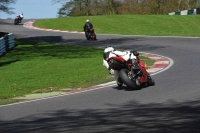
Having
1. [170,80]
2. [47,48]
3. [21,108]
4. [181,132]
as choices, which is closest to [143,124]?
[181,132]

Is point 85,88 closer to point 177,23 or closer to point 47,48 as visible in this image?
point 47,48

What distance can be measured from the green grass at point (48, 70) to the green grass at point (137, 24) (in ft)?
42.9

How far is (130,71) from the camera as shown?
12281 mm

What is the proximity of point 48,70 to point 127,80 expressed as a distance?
718cm

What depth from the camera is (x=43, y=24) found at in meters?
49.5

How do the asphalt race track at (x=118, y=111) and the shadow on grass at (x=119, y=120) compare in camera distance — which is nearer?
the shadow on grass at (x=119, y=120)

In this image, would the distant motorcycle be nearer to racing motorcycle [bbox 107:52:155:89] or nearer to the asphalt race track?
the asphalt race track

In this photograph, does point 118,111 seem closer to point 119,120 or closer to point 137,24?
point 119,120

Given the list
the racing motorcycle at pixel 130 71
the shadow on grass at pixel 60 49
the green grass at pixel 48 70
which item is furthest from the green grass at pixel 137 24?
the racing motorcycle at pixel 130 71

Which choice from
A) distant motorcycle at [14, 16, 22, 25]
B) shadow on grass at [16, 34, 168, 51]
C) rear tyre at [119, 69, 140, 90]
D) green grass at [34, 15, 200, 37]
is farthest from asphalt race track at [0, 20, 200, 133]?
distant motorcycle at [14, 16, 22, 25]

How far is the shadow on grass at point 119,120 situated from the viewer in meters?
7.68

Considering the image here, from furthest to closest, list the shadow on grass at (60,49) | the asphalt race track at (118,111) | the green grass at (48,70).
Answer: the shadow on grass at (60,49) → the green grass at (48,70) → the asphalt race track at (118,111)

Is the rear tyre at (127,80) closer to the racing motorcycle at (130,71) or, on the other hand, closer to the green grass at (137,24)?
the racing motorcycle at (130,71)

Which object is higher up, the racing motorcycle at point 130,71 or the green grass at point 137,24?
Answer: the racing motorcycle at point 130,71
